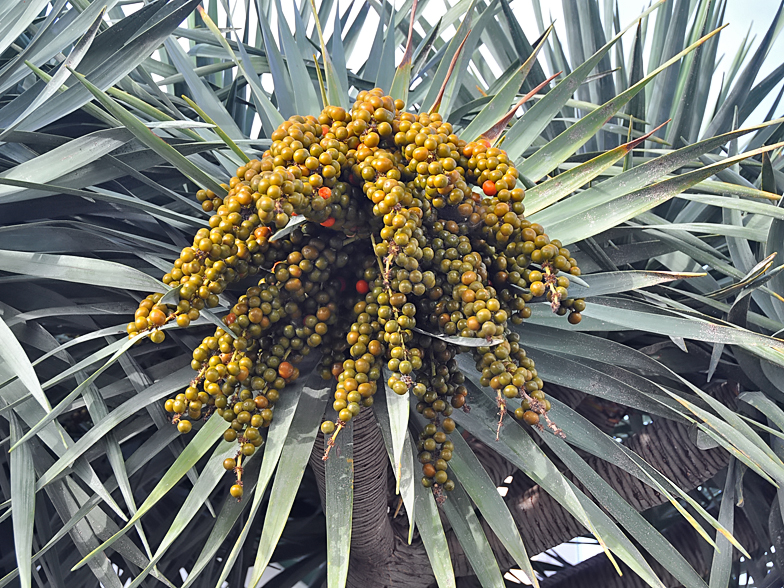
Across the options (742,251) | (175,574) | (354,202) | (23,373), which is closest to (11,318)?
(23,373)

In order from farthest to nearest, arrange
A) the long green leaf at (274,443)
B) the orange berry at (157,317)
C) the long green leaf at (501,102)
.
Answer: the long green leaf at (501,102)
the long green leaf at (274,443)
the orange berry at (157,317)

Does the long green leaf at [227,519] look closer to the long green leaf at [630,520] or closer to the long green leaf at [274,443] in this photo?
the long green leaf at [274,443]

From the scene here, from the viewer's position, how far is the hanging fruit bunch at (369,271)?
540 millimetres

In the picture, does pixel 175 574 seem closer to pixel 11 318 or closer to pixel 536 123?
pixel 11 318

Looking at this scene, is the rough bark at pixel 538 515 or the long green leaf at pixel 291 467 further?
the rough bark at pixel 538 515

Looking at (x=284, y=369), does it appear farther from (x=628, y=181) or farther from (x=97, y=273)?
(x=628, y=181)

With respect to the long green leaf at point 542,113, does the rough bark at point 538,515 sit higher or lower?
lower

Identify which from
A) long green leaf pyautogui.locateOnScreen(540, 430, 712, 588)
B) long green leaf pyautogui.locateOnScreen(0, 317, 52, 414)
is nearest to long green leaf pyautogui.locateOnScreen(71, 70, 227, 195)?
long green leaf pyautogui.locateOnScreen(0, 317, 52, 414)

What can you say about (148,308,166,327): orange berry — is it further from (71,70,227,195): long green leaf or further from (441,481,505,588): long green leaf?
(441,481,505,588): long green leaf

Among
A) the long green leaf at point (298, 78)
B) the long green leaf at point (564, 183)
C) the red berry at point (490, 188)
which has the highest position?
the long green leaf at point (298, 78)

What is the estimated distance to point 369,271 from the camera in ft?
2.07

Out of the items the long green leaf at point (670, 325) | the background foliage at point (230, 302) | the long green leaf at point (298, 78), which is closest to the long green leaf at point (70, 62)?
the background foliage at point (230, 302)

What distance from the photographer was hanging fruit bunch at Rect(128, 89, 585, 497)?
0.54 m

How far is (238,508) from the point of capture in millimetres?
706
